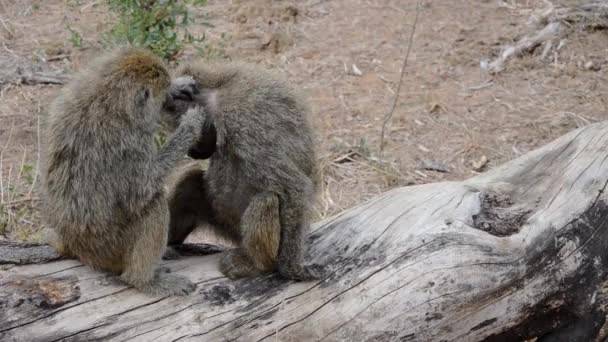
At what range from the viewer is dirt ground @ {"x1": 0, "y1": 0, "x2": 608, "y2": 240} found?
22.9 feet

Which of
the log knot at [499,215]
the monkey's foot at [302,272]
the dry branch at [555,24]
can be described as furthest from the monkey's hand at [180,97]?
the dry branch at [555,24]

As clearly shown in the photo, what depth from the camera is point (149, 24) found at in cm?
666

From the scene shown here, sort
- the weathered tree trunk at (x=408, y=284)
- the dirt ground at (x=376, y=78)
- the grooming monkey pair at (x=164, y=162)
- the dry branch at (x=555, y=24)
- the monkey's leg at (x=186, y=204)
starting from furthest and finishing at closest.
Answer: the dry branch at (x=555, y=24)
the dirt ground at (x=376, y=78)
the monkey's leg at (x=186, y=204)
the grooming monkey pair at (x=164, y=162)
the weathered tree trunk at (x=408, y=284)

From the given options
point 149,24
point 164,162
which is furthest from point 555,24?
point 164,162

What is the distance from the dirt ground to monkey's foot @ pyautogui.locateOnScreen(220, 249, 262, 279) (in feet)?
6.98

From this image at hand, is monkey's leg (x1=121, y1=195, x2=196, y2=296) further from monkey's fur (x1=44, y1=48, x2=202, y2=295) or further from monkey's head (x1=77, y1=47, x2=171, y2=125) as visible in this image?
monkey's head (x1=77, y1=47, x2=171, y2=125)

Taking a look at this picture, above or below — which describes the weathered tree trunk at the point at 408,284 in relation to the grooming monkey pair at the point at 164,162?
below

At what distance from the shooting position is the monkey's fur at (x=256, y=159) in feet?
13.2

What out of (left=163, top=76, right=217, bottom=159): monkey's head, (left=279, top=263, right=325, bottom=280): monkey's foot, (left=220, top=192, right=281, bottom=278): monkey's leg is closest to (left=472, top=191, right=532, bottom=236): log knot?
(left=279, top=263, right=325, bottom=280): monkey's foot

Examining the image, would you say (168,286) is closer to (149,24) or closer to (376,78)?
(149,24)

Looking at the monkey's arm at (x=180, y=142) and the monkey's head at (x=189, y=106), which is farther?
the monkey's head at (x=189, y=106)

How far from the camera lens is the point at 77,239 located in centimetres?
381

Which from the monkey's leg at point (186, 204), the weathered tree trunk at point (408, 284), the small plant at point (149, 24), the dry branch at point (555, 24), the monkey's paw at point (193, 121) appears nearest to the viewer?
the weathered tree trunk at point (408, 284)

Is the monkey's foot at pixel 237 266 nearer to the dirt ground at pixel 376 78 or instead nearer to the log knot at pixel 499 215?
the log knot at pixel 499 215
